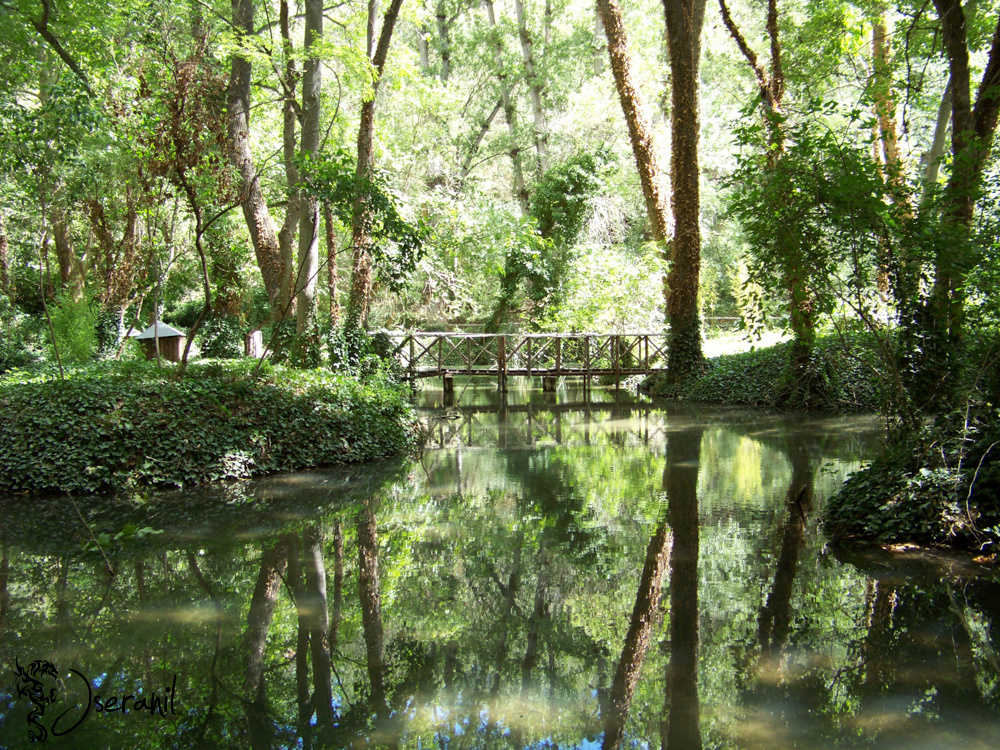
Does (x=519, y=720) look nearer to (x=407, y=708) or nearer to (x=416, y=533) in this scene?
(x=407, y=708)

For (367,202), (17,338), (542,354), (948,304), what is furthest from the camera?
(542,354)

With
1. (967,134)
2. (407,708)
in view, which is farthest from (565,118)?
(407,708)

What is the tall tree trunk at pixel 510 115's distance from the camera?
21359mm

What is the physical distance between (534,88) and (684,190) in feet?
27.4

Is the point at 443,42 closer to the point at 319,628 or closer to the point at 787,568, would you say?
the point at 787,568

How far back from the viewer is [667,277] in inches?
605

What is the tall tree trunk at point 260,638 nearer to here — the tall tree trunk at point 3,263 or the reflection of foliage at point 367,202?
the reflection of foliage at point 367,202

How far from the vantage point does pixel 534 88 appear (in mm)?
20719

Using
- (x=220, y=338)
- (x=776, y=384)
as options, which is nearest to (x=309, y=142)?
(x=776, y=384)

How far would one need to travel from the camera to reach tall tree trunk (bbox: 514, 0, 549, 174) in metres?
20.5

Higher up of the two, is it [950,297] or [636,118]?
[636,118]

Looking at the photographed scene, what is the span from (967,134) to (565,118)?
17614 mm

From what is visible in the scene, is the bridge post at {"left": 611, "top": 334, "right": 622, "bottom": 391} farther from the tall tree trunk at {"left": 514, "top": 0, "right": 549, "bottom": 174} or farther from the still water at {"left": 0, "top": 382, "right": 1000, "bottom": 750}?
the still water at {"left": 0, "top": 382, "right": 1000, "bottom": 750}

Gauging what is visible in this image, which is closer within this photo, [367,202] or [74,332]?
[367,202]
